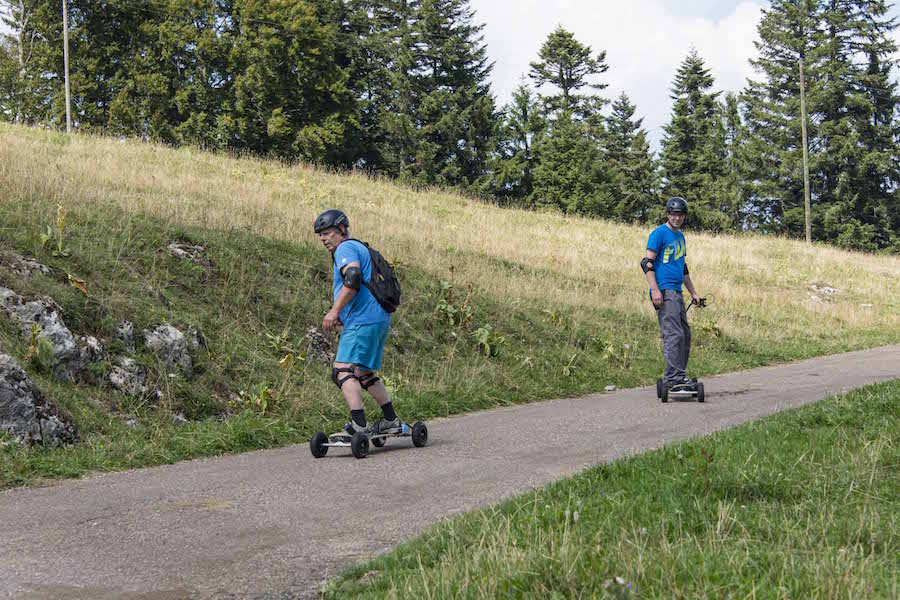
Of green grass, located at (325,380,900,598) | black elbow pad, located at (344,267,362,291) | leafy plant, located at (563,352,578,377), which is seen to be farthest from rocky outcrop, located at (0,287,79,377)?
leafy plant, located at (563,352,578,377)

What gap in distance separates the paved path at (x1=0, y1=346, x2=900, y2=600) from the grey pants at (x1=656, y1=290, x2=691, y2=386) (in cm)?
119

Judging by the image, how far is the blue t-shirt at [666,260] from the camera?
417 inches

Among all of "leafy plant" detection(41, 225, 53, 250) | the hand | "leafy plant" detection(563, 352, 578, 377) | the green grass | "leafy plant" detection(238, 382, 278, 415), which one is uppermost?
"leafy plant" detection(41, 225, 53, 250)

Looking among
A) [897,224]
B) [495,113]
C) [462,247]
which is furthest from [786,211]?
[462,247]

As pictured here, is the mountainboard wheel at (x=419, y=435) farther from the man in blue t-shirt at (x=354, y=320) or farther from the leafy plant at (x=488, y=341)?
the leafy plant at (x=488, y=341)

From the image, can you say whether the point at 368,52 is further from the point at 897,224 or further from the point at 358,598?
the point at 358,598

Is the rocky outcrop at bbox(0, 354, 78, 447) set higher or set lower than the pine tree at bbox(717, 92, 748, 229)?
lower

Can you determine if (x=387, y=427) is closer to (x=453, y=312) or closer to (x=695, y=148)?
(x=453, y=312)

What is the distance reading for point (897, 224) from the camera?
187 ft

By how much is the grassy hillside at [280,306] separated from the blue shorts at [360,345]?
147 cm

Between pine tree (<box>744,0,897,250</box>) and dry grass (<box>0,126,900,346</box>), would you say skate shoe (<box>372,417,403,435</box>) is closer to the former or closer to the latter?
dry grass (<box>0,126,900,346</box>)

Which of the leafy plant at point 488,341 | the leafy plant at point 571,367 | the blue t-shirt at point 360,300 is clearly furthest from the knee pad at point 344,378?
the leafy plant at point 571,367

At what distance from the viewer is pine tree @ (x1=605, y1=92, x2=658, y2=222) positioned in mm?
62438

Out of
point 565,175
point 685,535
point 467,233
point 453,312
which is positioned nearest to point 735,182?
point 565,175
